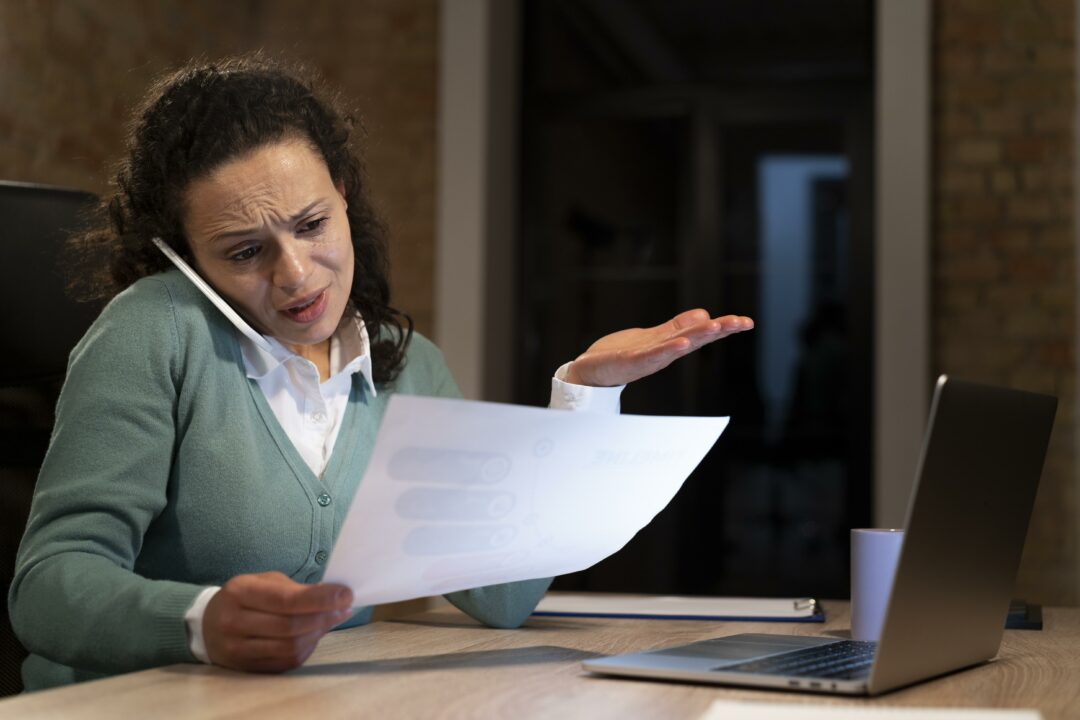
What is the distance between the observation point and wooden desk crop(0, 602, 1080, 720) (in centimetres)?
90

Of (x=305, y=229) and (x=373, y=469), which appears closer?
(x=373, y=469)

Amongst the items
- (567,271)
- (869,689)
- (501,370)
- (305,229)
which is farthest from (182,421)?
(567,271)

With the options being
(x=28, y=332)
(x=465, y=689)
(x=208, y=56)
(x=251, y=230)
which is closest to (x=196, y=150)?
(x=251, y=230)

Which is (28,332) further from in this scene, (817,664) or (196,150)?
(817,664)

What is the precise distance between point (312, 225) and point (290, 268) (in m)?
0.08

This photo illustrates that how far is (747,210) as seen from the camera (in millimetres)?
4770

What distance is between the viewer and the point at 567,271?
15.8 feet

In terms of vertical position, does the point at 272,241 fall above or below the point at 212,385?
above

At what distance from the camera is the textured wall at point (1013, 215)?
13.3ft

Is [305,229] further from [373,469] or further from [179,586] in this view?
[373,469]

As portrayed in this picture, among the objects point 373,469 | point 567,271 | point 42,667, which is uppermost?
point 567,271

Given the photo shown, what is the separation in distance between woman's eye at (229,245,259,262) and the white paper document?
0.53 metres

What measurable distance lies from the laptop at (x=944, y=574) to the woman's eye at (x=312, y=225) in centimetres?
68

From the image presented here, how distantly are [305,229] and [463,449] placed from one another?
605 millimetres
